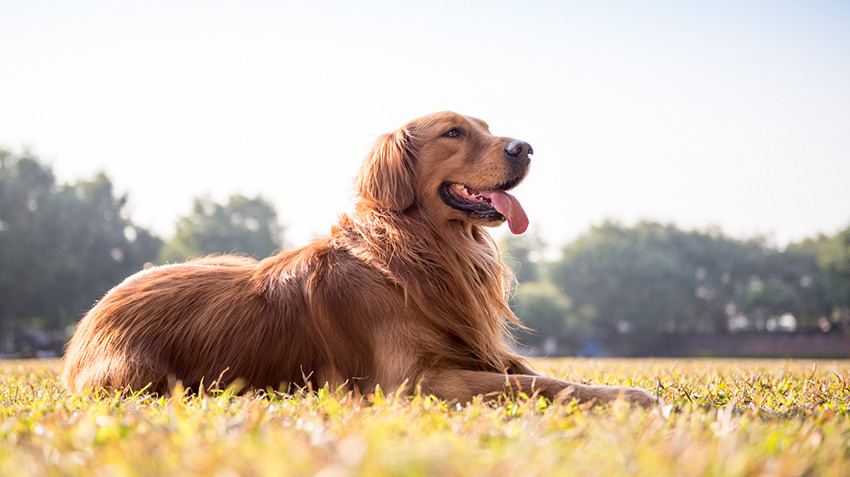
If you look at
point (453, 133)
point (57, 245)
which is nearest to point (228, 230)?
point (57, 245)

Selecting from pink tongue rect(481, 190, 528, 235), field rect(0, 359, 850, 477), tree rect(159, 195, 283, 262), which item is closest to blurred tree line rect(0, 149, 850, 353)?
tree rect(159, 195, 283, 262)

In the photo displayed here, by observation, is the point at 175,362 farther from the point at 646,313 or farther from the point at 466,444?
the point at 646,313

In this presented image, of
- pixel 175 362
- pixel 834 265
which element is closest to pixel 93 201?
pixel 175 362

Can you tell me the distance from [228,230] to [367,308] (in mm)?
44759

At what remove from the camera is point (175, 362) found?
148 inches

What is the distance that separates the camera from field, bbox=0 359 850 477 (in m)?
1.44

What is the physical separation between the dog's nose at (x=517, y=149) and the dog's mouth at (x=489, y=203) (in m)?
0.18

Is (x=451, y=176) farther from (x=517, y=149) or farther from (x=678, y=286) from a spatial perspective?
(x=678, y=286)

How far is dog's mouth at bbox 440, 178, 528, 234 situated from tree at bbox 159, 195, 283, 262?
40818mm

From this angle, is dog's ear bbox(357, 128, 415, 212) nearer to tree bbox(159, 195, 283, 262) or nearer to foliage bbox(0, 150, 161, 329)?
foliage bbox(0, 150, 161, 329)

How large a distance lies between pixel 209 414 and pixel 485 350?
1785mm

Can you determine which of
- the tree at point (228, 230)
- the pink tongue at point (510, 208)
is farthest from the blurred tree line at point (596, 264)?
the pink tongue at point (510, 208)

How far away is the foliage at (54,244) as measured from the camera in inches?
1273

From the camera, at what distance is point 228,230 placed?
4578 cm
